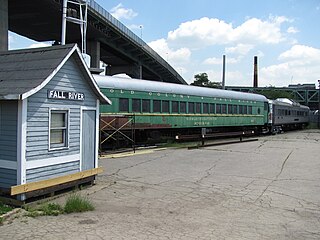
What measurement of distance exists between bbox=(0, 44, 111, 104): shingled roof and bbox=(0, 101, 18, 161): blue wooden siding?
12.0 inches

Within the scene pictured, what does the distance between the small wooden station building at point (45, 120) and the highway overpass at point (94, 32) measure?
25952 mm

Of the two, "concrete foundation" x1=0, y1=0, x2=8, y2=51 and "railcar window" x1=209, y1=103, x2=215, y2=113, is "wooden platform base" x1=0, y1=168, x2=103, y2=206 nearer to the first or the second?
"railcar window" x1=209, y1=103, x2=215, y2=113

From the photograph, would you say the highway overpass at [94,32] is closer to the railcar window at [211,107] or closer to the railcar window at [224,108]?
the railcar window at [211,107]

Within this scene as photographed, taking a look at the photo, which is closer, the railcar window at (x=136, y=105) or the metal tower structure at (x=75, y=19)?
the metal tower structure at (x=75, y=19)

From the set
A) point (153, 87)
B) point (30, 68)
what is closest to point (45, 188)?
point (30, 68)

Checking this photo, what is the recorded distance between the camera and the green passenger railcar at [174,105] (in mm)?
18984

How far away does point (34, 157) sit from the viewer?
25.5 ft

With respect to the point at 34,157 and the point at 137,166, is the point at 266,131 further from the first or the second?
the point at 34,157

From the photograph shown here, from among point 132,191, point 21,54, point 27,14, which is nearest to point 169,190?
point 132,191

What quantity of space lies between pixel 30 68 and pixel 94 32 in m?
41.2

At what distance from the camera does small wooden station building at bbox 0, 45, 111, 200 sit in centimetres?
754

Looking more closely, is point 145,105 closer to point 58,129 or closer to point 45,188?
point 58,129

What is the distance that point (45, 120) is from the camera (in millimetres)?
8070

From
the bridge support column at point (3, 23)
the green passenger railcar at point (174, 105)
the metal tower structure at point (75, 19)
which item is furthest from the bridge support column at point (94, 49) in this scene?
the green passenger railcar at point (174, 105)
